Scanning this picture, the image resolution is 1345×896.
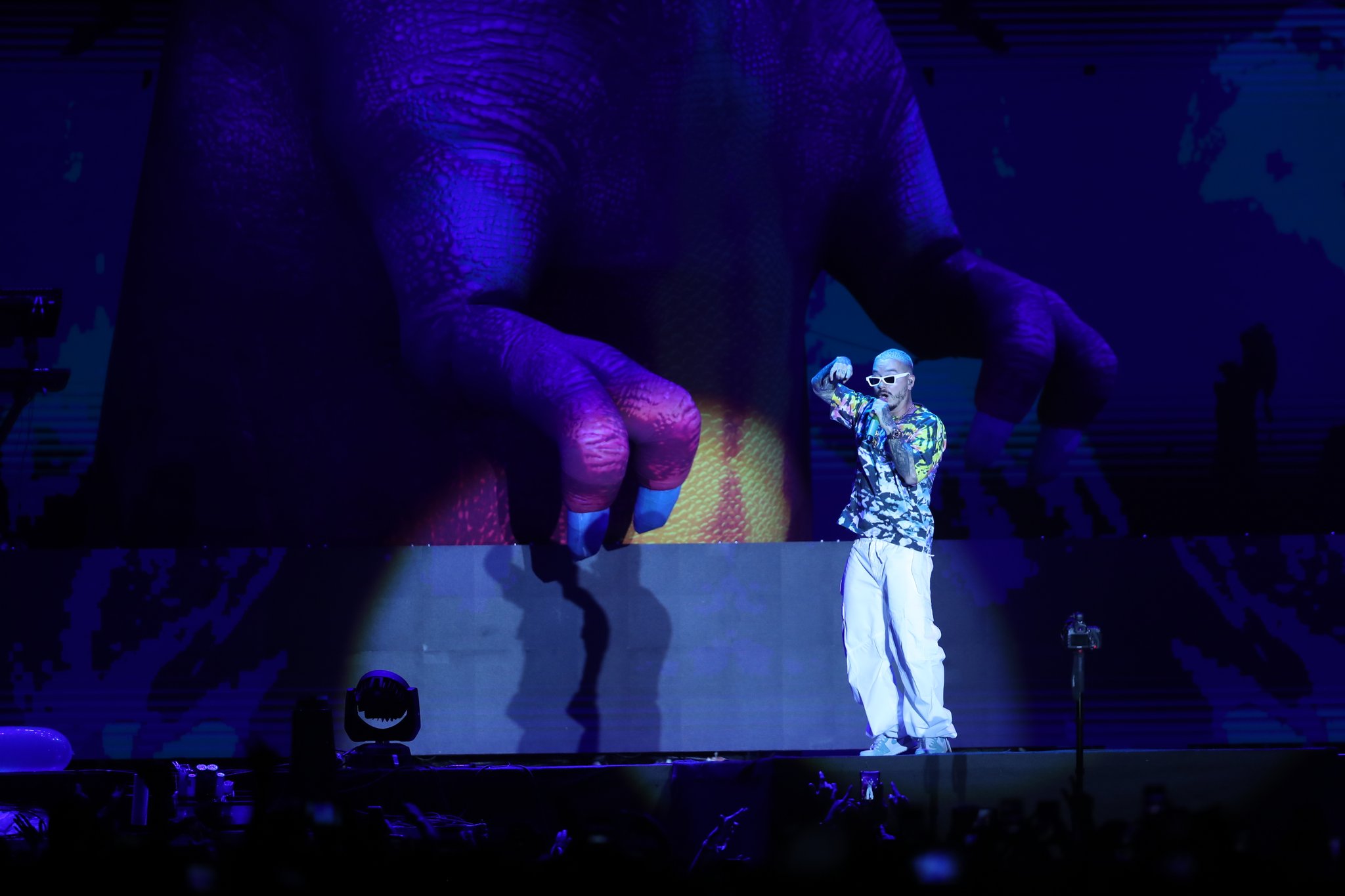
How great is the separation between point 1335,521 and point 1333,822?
2.41 m

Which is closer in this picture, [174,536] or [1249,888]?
[1249,888]

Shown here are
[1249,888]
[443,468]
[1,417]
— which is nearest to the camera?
[1249,888]

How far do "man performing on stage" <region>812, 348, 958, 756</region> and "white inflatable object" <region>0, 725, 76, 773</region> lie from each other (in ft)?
7.66

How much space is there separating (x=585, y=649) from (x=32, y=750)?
6.05 ft

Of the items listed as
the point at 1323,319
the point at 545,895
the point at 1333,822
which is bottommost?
the point at 1333,822

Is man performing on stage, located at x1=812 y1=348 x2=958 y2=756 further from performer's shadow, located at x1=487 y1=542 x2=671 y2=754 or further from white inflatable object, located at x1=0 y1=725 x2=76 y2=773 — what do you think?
white inflatable object, located at x1=0 y1=725 x2=76 y2=773

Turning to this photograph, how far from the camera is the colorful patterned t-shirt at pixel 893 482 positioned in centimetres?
455

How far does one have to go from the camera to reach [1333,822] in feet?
14.2

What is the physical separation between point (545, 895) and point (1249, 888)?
2.72 ft

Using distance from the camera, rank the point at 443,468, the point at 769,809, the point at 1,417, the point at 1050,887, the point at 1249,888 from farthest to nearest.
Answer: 1. the point at 1,417
2. the point at 443,468
3. the point at 769,809
4. the point at 1050,887
5. the point at 1249,888

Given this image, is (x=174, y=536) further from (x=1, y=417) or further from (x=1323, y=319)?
(x=1323, y=319)

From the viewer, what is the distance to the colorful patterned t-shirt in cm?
455

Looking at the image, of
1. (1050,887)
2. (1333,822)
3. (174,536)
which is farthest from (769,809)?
(174,536)

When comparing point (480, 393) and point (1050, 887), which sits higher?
point (480, 393)
